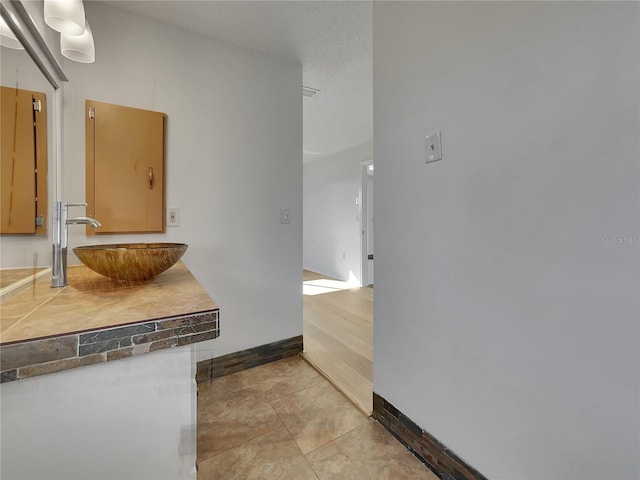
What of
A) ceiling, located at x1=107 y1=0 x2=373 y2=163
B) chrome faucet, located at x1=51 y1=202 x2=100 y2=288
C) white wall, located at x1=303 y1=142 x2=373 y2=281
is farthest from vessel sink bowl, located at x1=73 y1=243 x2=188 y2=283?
white wall, located at x1=303 y1=142 x2=373 y2=281

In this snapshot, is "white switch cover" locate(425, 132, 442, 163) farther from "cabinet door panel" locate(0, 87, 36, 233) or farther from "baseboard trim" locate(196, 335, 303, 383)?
"baseboard trim" locate(196, 335, 303, 383)

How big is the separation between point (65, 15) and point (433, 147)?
1.32 m

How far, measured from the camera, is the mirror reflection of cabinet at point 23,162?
775 mm

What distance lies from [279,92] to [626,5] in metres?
1.80

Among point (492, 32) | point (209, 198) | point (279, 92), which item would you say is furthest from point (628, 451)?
point (279, 92)

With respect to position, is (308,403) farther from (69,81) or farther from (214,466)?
(69,81)

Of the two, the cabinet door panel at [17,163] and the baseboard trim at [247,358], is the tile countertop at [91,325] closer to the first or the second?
the cabinet door panel at [17,163]

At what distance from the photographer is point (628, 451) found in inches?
25.3

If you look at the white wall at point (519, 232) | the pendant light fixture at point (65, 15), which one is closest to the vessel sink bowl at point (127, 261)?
the pendant light fixture at point (65, 15)

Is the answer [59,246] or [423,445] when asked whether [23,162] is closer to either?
[59,246]

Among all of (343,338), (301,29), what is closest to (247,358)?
(343,338)

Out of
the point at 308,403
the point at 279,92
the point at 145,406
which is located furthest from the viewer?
the point at 279,92

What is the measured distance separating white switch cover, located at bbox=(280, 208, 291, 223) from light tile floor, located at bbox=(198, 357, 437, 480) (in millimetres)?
1089

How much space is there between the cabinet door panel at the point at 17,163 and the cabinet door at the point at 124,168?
544 millimetres
